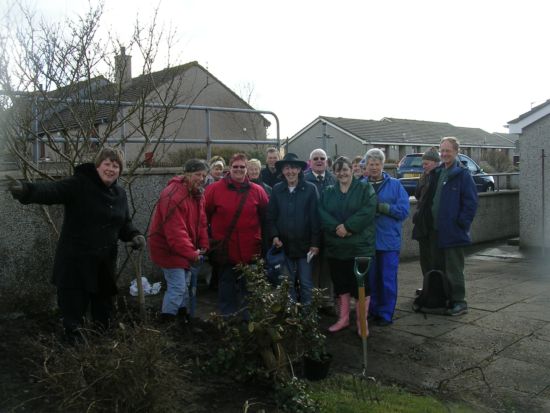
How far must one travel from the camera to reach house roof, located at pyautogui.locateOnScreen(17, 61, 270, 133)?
188 inches

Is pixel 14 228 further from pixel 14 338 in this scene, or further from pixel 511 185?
pixel 511 185

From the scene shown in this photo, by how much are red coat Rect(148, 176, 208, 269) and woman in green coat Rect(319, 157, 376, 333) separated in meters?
1.37

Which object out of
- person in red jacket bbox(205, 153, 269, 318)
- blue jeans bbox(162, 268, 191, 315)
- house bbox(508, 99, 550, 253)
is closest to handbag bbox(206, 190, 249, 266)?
person in red jacket bbox(205, 153, 269, 318)

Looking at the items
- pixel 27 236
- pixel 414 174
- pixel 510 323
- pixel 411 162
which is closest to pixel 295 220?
pixel 510 323

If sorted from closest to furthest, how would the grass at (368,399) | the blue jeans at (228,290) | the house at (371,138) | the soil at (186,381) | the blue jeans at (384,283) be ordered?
1. the soil at (186,381)
2. the grass at (368,399)
3. the blue jeans at (228,290)
4. the blue jeans at (384,283)
5. the house at (371,138)

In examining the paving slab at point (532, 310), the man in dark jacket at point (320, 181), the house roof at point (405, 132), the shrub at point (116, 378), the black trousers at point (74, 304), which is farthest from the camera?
the house roof at point (405, 132)

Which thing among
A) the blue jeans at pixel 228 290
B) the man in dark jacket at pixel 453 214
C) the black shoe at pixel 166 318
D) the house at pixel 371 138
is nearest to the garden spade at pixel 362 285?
the blue jeans at pixel 228 290

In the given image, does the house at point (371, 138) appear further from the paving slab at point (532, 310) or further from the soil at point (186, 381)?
the soil at point (186, 381)

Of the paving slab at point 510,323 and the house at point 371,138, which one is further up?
the house at point 371,138

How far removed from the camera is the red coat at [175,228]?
491 centimetres

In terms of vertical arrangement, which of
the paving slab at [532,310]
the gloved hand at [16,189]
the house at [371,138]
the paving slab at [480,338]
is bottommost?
the paving slab at [480,338]

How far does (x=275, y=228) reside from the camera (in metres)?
5.54

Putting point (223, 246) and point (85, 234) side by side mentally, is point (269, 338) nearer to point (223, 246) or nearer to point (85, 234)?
point (85, 234)

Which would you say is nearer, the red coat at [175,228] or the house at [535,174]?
the red coat at [175,228]
